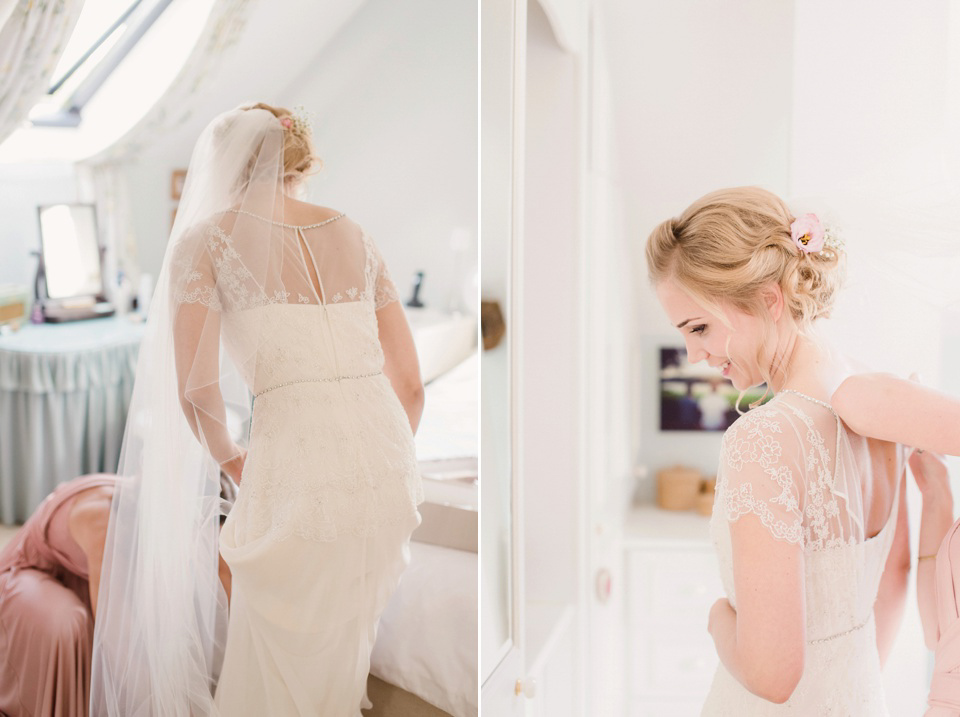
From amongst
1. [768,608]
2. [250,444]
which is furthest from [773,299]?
[250,444]

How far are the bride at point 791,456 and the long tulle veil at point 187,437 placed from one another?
61 cm

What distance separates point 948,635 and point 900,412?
385mm

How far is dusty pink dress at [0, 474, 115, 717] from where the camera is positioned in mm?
976

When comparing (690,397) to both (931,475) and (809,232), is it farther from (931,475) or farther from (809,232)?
(809,232)

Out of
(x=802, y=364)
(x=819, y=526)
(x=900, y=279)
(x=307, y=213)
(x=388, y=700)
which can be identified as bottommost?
(x=388, y=700)

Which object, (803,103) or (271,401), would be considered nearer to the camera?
(271,401)

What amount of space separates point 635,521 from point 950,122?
3.58 feet

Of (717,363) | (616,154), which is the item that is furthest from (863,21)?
(717,363)

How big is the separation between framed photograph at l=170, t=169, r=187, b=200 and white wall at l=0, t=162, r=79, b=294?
117 millimetres

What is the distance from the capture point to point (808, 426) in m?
1.07

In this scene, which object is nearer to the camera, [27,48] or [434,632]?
[27,48]

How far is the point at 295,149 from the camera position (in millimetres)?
1045

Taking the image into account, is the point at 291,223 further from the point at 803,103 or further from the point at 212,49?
the point at 803,103

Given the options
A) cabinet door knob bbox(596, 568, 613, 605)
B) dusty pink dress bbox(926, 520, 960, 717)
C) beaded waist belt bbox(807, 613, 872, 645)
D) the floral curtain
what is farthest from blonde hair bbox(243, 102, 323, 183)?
cabinet door knob bbox(596, 568, 613, 605)
